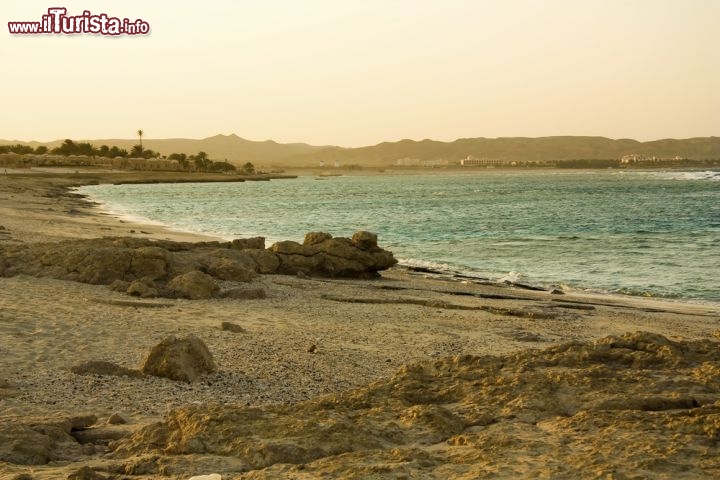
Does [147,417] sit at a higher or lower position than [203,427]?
lower

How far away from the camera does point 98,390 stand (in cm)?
700

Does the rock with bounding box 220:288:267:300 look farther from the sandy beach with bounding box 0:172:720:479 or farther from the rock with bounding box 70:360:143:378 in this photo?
the rock with bounding box 70:360:143:378

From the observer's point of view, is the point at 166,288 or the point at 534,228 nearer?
the point at 166,288

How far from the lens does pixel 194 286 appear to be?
1296 cm

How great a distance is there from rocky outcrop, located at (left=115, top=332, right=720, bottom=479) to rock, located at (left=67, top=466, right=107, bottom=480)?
490 millimetres

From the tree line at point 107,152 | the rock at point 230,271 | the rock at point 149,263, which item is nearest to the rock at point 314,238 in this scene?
the rock at point 230,271

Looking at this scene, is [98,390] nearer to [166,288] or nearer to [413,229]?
[166,288]

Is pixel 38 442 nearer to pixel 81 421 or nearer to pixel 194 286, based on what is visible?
pixel 81 421

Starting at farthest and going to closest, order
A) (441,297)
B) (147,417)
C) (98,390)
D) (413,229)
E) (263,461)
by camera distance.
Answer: (413,229), (441,297), (98,390), (147,417), (263,461)

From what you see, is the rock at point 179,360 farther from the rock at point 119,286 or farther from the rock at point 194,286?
the rock at point 119,286

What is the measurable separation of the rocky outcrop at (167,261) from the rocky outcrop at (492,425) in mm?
7754

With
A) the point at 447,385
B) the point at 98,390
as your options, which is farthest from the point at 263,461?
the point at 98,390

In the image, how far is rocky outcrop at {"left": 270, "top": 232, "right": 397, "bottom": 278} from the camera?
17875 mm

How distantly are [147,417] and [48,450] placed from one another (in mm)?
1259
